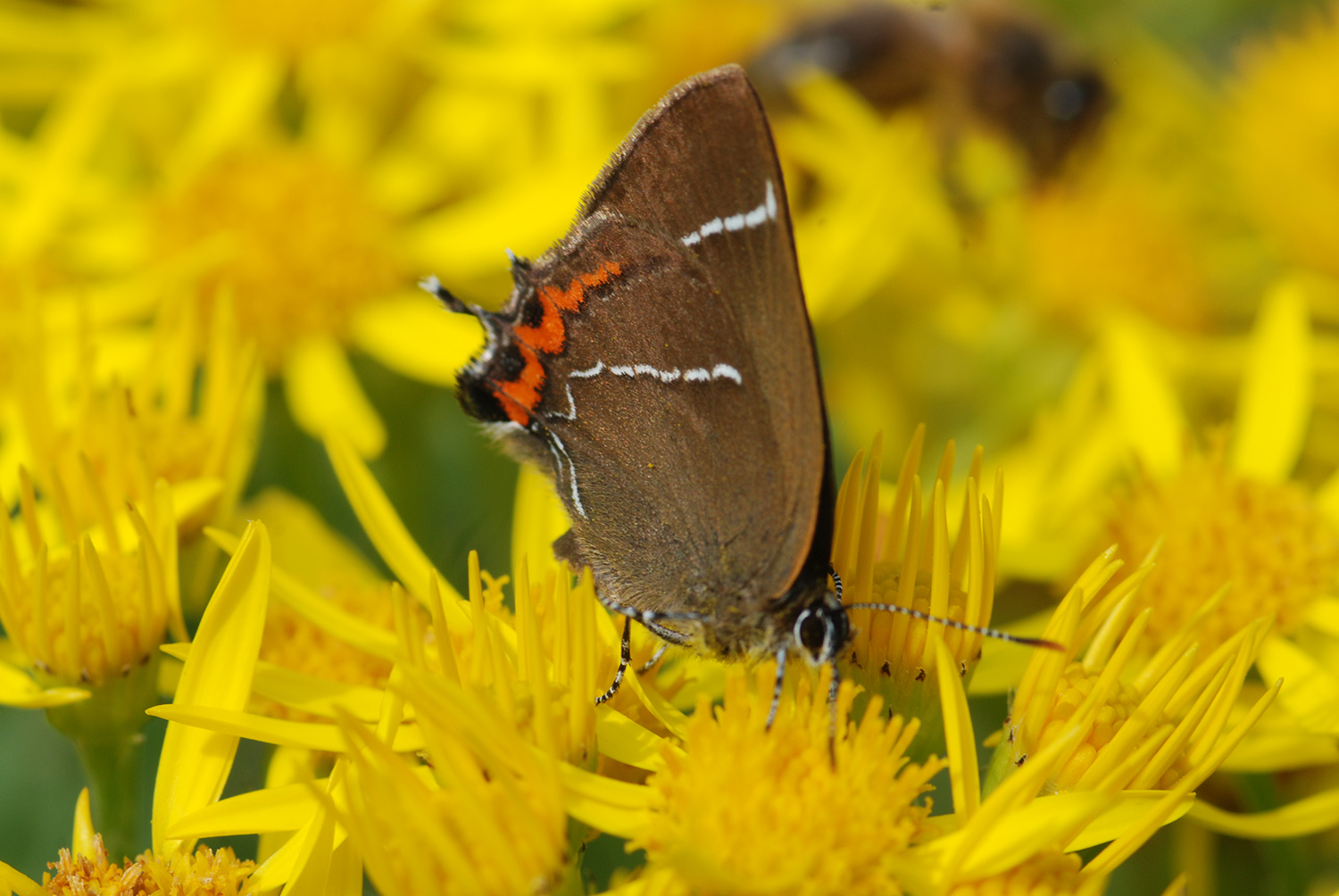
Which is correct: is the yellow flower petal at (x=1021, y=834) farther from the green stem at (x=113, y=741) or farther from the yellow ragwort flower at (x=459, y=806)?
the green stem at (x=113, y=741)

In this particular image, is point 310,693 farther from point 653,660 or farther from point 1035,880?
point 1035,880

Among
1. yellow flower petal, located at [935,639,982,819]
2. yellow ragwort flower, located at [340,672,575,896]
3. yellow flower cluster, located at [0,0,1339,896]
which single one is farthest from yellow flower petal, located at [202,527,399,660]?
yellow flower petal, located at [935,639,982,819]

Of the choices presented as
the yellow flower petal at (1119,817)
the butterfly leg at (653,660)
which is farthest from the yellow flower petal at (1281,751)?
the butterfly leg at (653,660)

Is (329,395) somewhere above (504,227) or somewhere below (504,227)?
below

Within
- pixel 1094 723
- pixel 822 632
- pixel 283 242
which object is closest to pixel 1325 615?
pixel 1094 723

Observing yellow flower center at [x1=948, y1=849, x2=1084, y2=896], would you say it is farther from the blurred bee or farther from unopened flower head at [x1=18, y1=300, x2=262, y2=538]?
the blurred bee

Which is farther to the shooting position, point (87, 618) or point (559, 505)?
point (559, 505)

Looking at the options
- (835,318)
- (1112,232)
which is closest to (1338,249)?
(1112,232)
